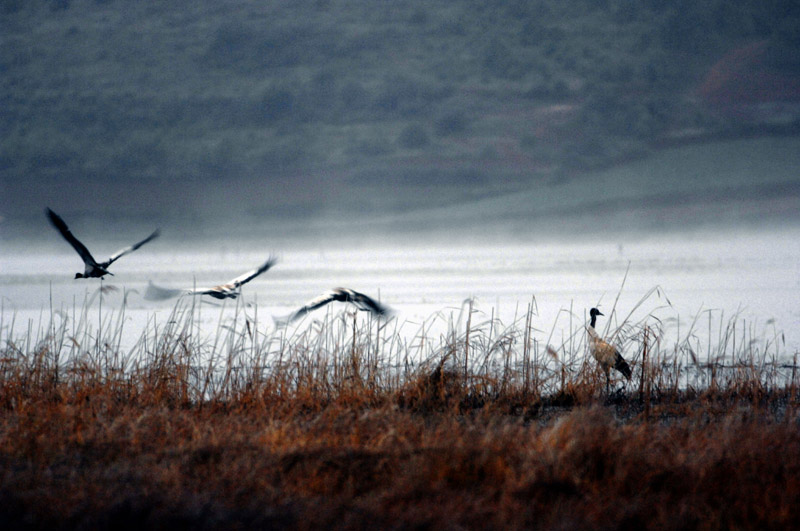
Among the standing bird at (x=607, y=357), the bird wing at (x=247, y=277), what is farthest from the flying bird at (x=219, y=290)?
the standing bird at (x=607, y=357)

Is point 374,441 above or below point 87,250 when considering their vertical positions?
below

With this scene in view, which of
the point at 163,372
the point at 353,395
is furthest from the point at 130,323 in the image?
the point at 353,395

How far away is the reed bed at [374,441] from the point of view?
2527mm

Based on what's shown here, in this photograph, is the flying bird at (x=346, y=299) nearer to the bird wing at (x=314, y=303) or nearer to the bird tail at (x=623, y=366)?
the bird wing at (x=314, y=303)

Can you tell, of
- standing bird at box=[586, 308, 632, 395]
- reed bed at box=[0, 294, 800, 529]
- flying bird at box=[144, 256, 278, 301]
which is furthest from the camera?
standing bird at box=[586, 308, 632, 395]

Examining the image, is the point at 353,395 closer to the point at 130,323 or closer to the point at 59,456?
the point at 59,456

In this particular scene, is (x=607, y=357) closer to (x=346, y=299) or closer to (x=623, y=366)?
(x=623, y=366)

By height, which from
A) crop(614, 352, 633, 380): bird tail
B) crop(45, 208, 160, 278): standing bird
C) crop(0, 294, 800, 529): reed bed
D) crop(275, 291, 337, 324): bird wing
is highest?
crop(45, 208, 160, 278): standing bird

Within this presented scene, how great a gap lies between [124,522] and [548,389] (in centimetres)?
446

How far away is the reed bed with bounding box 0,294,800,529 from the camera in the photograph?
8.29 ft

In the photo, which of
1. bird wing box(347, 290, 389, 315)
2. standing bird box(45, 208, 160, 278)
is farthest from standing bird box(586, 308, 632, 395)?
standing bird box(45, 208, 160, 278)

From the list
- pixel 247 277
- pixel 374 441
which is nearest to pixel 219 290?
pixel 247 277

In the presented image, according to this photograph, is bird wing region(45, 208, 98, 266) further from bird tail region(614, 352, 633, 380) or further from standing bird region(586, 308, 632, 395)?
bird tail region(614, 352, 633, 380)

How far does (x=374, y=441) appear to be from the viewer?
11.6 ft
